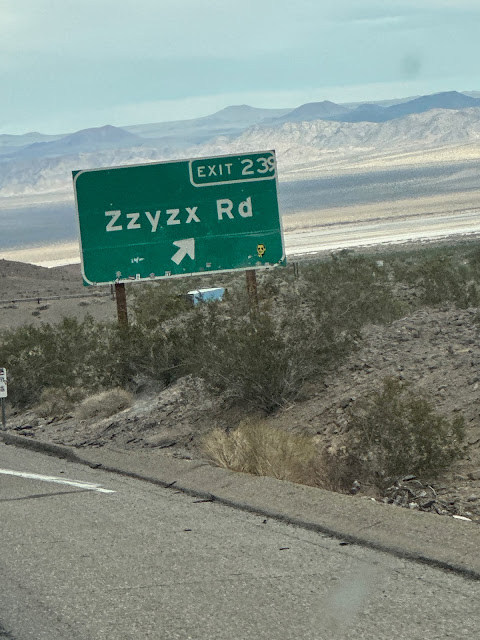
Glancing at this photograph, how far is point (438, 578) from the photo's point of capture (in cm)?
674

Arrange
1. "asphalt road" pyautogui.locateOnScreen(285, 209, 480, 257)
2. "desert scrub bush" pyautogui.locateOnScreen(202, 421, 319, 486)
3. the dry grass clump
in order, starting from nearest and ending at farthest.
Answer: "desert scrub bush" pyautogui.locateOnScreen(202, 421, 319, 486) < the dry grass clump < "asphalt road" pyautogui.locateOnScreen(285, 209, 480, 257)

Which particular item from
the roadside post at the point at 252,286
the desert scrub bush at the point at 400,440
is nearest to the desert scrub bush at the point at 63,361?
the roadside post at the point at 252,286

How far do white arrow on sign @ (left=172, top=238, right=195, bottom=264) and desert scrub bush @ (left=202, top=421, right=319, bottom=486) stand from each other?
7342 mm

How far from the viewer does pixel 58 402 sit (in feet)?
61.5

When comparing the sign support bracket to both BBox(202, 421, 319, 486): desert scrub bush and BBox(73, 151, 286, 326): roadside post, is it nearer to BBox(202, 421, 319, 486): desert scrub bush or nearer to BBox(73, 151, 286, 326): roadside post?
BBox(73, 151, 286, 326): roadside post

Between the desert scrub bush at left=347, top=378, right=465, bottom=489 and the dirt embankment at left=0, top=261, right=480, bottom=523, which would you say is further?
the dirt embankment at left=0, top=261, right=480, bottom=523

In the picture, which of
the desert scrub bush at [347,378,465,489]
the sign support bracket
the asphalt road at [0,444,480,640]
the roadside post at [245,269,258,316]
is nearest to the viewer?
the asphalt road at [0,444,480,640]

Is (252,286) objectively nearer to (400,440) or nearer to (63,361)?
(63,361)

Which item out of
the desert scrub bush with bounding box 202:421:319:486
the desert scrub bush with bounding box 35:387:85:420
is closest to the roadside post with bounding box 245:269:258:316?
the desert scrub bush with bounding box 35:387:85:420

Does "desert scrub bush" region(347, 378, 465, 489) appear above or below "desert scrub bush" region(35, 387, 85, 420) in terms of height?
above

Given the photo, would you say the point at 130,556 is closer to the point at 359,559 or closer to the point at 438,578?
the point at 359,559

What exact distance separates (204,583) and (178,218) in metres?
12.3

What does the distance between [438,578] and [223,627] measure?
4.84ft

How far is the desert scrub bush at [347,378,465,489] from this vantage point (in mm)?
10000
